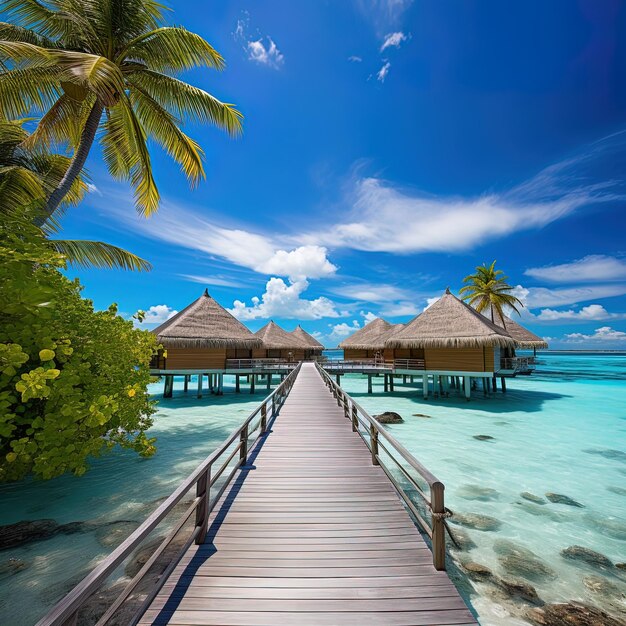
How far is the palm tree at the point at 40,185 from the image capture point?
27.2ft

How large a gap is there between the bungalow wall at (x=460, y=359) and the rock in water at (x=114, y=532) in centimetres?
1947

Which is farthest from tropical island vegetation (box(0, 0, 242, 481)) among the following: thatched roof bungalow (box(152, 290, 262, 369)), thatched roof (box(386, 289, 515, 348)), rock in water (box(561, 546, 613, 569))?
thatched roof (box(386, 289, 515, 348))

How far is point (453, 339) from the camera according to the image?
66.9 ft

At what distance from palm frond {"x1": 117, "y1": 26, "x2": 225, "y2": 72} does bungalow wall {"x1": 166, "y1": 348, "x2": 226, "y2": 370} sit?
17.4 metres

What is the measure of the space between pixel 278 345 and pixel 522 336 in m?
25.6

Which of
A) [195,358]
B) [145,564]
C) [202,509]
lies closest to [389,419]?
[202,509]

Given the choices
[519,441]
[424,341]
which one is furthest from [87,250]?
[424,341]

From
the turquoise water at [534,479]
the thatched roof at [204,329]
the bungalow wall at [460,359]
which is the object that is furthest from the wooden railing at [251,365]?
the bungalow wall at [460,359]

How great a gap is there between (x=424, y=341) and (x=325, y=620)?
2044 cm

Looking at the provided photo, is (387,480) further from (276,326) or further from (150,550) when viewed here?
(276,326)

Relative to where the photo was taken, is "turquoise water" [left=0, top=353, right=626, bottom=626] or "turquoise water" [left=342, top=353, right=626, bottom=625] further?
"turquoise water" [left=342, top=353, right=626, bottom=625]

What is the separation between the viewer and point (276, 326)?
35844mm

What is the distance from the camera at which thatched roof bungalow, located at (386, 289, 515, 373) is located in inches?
784

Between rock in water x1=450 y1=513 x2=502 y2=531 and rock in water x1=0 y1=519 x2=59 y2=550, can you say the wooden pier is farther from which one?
rock in water x1=0 y1=519 x2=59 y2=550
